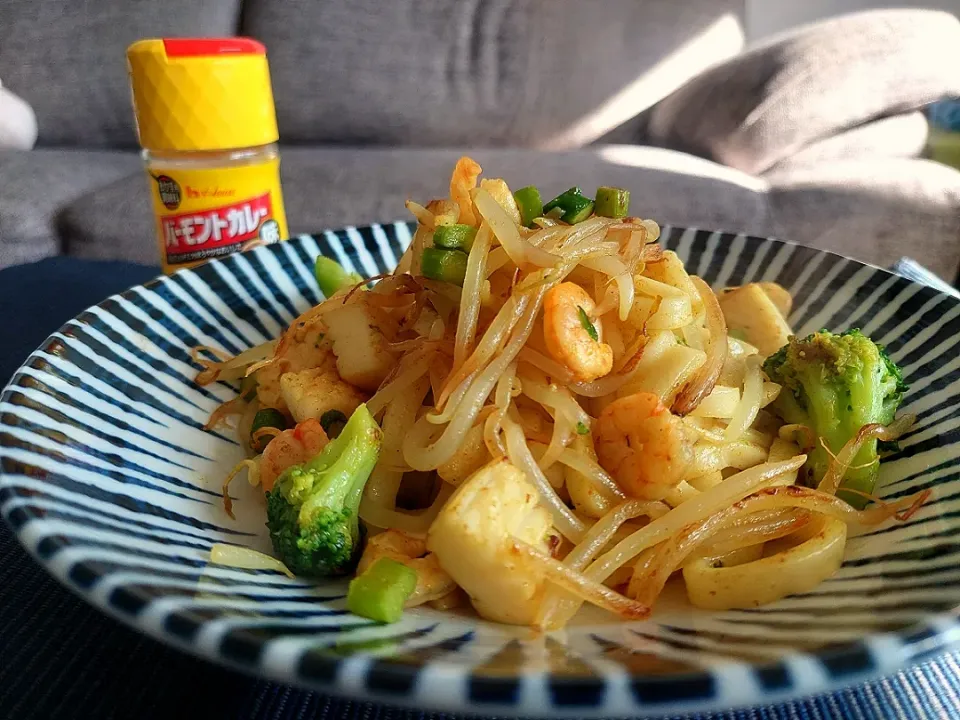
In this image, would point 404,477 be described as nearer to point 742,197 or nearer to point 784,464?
point 784,464

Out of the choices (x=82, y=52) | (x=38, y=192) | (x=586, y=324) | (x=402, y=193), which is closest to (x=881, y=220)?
(x=402, y=193)

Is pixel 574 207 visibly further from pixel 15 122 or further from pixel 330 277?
pixel 15 122

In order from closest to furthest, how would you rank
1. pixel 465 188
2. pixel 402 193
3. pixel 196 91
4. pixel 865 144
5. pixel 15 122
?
1. pixel 465 188
2. pixel 196 91
3. pixel 402 193
4. pixel 865 144
5. pixel 15 122

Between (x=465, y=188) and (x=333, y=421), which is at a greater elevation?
(x=465, y=188)

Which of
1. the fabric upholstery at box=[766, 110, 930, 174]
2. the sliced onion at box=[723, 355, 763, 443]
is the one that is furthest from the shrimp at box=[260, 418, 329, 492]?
the fabric upholstery at box=[766, 110, 930, 174]

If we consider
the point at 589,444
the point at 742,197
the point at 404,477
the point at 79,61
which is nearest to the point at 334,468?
the point at 404,477

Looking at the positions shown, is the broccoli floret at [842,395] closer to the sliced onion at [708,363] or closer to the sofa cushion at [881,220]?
the sliced onion at [708,363]
